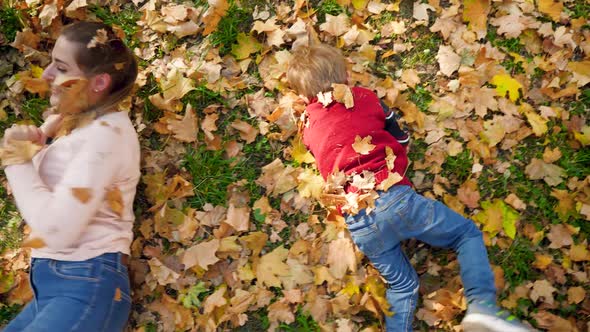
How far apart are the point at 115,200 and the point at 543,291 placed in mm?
2724

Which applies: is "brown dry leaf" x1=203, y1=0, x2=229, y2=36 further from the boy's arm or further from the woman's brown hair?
the boy's arm

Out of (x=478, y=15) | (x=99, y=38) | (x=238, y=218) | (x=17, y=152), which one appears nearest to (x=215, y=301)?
(x=238, y=218)

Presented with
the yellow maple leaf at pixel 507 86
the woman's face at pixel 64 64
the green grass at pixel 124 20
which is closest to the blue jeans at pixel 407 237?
the yellow maple leaf at pixel 507 86

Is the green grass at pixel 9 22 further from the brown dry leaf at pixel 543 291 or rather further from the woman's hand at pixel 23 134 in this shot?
the brown dry leaf at pixel 543 291

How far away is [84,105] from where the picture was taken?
9.40ft

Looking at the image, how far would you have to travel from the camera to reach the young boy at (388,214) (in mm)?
2994

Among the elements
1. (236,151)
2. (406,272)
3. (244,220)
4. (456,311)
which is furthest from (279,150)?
(456,311)

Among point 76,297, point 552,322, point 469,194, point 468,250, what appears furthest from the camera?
point 469,194

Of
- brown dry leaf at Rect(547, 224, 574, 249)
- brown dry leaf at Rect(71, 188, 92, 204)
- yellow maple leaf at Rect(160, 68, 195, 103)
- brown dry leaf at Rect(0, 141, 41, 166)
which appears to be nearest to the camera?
brown dry leaf at Rect(71, 188, 92, 204)

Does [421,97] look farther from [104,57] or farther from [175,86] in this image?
[104,57]

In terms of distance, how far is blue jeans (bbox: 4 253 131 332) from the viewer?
8.86ft

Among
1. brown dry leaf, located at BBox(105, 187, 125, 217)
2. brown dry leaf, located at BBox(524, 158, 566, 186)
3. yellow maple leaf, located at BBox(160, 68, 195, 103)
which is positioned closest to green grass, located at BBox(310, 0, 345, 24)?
yellow maple leaf, located at BBox(160, 68, 195, 103)

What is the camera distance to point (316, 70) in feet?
10.4

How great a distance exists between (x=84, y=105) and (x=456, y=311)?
258 centimetres
